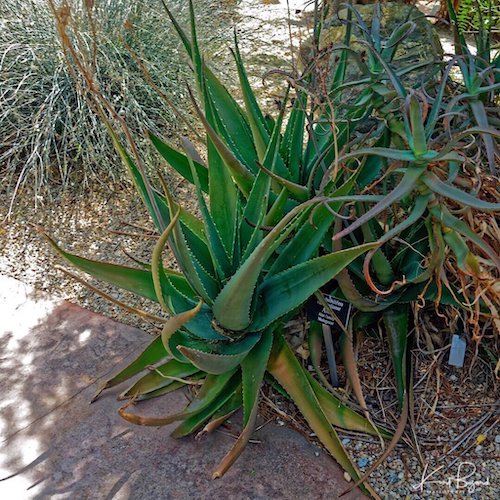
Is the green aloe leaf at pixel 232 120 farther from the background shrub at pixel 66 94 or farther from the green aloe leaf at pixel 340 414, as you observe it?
the background shrub at pixel 66 94

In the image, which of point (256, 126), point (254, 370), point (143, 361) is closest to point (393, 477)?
point (254, 370)

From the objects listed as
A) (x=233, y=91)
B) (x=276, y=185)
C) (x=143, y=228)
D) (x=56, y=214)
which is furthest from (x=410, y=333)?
(x=233, y=91)

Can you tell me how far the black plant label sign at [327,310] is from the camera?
2.42m

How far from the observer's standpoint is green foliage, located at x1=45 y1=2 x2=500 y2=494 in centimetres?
212

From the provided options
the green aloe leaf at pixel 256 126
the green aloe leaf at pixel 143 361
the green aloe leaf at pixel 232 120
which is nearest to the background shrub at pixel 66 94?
the green aloe leaf at pixel 232 120

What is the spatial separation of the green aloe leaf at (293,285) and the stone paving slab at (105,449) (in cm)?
48

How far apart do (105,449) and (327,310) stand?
36.5 inches

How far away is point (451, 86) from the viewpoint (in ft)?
8.61

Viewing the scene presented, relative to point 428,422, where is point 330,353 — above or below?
above

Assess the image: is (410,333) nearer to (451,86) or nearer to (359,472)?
(359,472)

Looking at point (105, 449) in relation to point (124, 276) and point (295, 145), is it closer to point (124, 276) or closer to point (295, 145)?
point (124, 276)

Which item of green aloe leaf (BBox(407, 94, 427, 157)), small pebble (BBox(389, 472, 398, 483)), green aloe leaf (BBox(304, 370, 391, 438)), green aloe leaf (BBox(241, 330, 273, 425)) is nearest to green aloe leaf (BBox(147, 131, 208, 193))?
green aloe leaf (BBox(241, 330, 273, 425))

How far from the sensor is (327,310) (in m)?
2.38

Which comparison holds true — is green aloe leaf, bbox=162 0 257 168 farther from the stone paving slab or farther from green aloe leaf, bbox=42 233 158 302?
the stone paving slab
